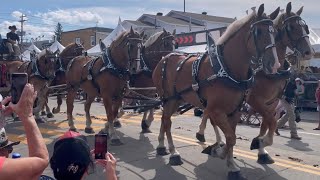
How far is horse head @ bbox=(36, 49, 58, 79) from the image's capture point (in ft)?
36.8

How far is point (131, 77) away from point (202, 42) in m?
11.4

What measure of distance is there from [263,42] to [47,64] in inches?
296

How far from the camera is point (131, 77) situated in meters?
8.55

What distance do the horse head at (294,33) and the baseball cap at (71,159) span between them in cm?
541

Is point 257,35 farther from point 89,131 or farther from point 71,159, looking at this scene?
point 89,131

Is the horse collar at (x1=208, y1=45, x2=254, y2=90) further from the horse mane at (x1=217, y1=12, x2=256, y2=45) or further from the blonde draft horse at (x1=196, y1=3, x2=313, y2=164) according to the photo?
the blonde draft horse at (x1=196, y1=3, x2=313, y2=164)

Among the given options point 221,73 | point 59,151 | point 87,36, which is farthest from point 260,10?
point 87,36

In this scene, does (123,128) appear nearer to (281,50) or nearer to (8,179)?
(281,50)

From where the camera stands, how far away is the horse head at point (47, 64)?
11219mm

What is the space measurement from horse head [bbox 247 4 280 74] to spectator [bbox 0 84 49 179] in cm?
378

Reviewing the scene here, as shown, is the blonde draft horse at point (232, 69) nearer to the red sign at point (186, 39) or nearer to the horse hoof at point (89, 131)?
the horse hoof at point (89, 131)

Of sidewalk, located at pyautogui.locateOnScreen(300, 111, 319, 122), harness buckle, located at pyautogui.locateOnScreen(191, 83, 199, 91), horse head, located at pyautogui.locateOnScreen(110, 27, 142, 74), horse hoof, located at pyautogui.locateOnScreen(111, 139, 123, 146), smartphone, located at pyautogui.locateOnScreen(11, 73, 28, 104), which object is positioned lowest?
sidewalk, located at pyautogui.locateOnScreen(300, 111, 319, 122)

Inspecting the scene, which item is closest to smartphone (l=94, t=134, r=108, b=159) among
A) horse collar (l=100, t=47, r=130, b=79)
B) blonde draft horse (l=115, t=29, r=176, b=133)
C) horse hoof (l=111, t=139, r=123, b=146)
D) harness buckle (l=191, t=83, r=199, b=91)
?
harness buckle (l=191, t=83, r=199, b=91)

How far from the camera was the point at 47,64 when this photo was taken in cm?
1126
